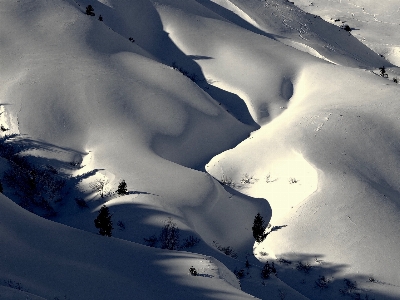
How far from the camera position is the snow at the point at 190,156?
14.8 meters

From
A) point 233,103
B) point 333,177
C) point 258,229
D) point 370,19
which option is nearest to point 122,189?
point 258,229

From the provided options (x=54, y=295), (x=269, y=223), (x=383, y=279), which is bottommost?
(x=269, y=223)

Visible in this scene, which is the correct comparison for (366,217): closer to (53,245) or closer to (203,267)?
(203,267)

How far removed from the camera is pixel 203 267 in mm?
14875

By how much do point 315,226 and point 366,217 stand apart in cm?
242

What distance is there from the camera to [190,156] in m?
26.6

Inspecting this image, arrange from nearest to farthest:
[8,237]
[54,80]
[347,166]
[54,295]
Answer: [54,295]
[8,237]
[347,166]
[54,80]

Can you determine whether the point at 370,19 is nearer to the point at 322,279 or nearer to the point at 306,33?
the point at 306,33

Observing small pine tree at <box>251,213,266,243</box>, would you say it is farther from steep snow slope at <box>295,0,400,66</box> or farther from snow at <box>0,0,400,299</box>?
steep snow slope at <box>295,0,400,66</box>

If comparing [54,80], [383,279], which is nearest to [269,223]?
[383,279]

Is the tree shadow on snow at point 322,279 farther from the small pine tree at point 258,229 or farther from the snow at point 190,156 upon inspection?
the small pine tree at point 258,229

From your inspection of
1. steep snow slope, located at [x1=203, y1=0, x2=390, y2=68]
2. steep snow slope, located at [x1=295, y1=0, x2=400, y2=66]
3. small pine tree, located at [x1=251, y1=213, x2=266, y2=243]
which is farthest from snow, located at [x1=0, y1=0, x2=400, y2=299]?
steep snow slope, located at [x1=295, y1=0, x2=400, y2=66]

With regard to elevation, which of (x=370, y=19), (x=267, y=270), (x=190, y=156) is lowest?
(x=190, y=156)

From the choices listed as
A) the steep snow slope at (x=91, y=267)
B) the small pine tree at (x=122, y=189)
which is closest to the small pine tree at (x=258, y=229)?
the steep snow slope at (x=91, y=267)
